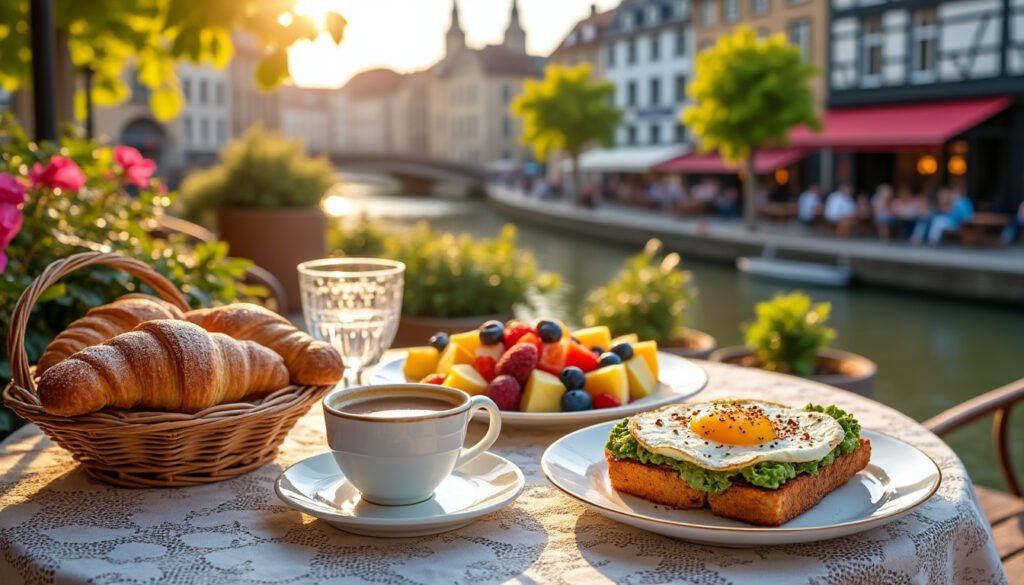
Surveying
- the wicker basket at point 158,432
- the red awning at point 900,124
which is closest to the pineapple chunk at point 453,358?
the wicker basket at point 158,432

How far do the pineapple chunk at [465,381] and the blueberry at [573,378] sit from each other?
169 millimetres

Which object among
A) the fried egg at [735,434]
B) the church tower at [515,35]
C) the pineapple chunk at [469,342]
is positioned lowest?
the fried egg at [735,434]

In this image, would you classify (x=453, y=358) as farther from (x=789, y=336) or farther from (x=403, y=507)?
(x=789, y=336)

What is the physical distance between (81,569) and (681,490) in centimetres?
90

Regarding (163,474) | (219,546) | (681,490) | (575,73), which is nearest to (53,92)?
(163,474)

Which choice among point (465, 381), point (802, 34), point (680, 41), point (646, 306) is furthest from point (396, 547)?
point (680, 41)

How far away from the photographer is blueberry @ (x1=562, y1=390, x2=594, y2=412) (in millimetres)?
2193

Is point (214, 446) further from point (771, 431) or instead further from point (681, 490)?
point (771, 431)

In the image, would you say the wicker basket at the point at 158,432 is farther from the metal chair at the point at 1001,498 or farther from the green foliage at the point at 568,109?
the green foliage at the point at 568,109

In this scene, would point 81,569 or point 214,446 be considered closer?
point 81,569

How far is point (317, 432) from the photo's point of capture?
7.59 feet

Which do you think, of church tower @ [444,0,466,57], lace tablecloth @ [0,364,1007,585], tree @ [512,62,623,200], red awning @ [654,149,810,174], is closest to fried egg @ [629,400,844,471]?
lace tablecloth @ [0,364,1007,585]

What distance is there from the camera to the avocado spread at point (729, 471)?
1585mm

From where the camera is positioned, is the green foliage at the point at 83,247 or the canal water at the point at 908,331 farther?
the canal water at the point at 908,331
